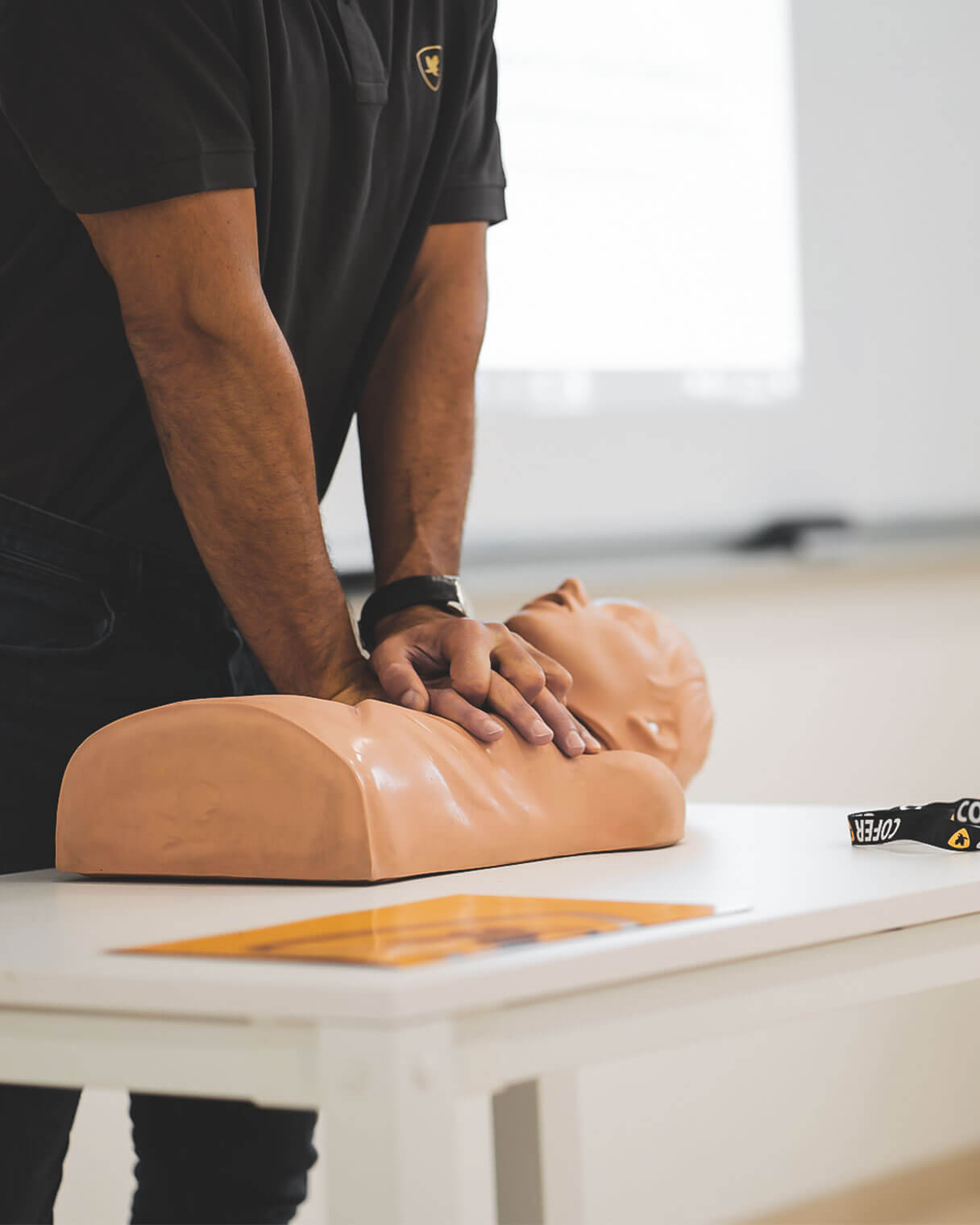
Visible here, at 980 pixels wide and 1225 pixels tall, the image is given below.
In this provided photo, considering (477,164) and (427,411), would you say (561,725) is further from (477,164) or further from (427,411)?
(477,164)

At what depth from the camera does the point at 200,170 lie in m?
0.93

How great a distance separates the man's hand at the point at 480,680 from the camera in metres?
0.95

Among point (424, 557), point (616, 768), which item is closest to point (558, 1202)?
point (616, 768)

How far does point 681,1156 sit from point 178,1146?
130 cm

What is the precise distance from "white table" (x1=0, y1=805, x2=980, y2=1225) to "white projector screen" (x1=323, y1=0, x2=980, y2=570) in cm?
121

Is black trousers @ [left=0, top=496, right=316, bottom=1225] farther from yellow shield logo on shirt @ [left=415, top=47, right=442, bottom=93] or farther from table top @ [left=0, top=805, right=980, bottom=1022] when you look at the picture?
yellow shield logo on shirt @ [left=415, top=47, right=442, bottom=93]

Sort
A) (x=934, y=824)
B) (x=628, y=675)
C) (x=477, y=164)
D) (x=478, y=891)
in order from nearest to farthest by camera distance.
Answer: (x=478, y=891) → (x=934, y=824) → (x=628, y=675) → (x=477, y=164)

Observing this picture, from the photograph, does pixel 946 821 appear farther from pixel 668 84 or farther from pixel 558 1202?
pixel 668 84

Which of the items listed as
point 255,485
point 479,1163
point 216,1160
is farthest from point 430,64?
point 479,1163

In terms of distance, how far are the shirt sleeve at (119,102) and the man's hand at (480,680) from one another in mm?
344

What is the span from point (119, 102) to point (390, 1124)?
713mm

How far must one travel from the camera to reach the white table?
502 mm

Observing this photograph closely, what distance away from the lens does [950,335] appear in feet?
8.42

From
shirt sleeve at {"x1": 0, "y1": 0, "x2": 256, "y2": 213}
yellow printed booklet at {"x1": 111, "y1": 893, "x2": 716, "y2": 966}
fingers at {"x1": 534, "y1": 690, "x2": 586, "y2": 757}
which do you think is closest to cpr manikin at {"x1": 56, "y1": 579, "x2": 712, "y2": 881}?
fingers at {"x1": 534, "y1": 690, "x2": 586, "y2": 757}
